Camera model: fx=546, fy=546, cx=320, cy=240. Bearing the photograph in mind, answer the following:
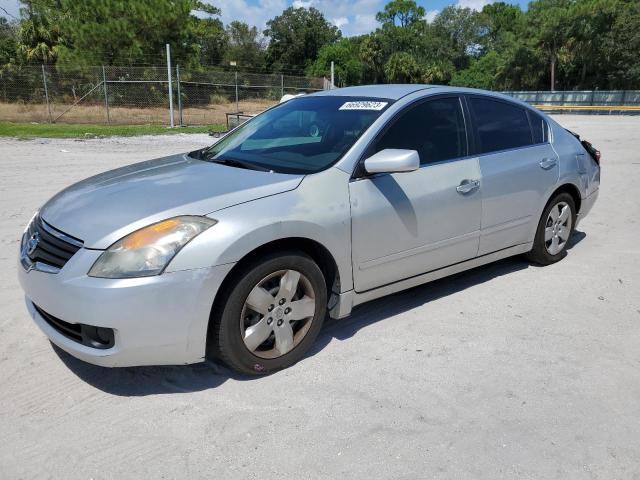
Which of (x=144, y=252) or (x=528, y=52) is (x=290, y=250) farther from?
(x=528, y=52)

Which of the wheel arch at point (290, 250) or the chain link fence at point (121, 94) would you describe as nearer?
the wheel arch at point (290, 250)

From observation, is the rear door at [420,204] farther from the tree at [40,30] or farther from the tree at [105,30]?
the tree at [40,30]

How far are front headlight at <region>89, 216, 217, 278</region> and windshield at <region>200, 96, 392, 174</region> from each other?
0.90 m

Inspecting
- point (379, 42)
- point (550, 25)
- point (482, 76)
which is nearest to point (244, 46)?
point (379, 42)

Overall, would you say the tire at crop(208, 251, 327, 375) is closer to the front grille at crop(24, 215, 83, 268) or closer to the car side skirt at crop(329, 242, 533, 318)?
the car side skirt at crop(329, 242, 533, 318)

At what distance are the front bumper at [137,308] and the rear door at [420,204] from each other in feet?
3.48

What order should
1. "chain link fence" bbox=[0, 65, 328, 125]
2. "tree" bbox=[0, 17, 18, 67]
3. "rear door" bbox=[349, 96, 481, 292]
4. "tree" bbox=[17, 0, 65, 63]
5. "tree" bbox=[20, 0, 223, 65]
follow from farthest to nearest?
"tree" bbox=[0, 17, 18, 67] → "tree" bbox=[17, 0, 65, 63] → "tree" bbox=[20, 0, 223, 65] → "chain link fence" bbox=[0, 65, 328, 125] → "rear door" bbox=[349, 96, 481, 292]

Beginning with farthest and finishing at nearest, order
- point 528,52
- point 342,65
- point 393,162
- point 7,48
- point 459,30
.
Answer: point 459,30, point 342,65, point 528,52, point 7,48, point 393,162

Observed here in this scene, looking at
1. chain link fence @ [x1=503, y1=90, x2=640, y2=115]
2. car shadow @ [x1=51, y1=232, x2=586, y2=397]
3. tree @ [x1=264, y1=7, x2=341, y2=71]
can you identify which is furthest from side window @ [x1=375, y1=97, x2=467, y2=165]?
tree @ [x1=264, y1=7, x2=341, y2=71]

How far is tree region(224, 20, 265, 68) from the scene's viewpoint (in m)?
72.1

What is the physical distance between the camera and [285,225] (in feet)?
9.95

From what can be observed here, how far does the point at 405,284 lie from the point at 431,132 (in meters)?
1.12

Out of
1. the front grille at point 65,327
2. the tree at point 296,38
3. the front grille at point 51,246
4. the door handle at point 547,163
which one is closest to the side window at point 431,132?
the door handle at point 547,163

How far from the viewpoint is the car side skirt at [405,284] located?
11.4 ft
